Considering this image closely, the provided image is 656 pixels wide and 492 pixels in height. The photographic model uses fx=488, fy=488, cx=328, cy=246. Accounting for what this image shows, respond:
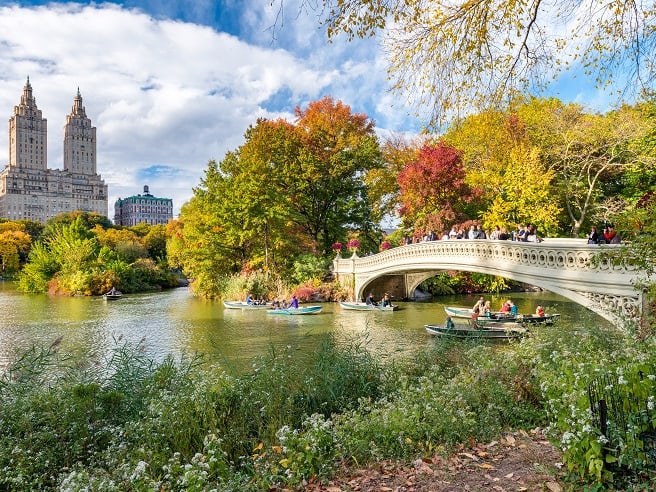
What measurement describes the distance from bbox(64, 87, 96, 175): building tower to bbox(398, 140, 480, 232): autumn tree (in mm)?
131746

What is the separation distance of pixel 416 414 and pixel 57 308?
25.4 metres

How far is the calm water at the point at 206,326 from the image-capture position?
47.1 feet

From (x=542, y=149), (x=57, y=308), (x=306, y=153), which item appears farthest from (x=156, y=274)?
(x=542, y=149)

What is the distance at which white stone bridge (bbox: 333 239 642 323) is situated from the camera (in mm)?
11070

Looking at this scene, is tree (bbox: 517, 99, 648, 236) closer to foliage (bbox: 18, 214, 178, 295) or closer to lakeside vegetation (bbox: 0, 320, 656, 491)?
lakeside vegetation (bbox: 0, 320, 656, 491)

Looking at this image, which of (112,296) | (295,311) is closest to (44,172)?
(112,296)

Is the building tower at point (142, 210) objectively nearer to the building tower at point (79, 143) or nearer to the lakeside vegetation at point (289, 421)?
the building tower at point (79, 143)

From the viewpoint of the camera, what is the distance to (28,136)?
126 m

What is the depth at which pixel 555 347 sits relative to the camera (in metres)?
7.12

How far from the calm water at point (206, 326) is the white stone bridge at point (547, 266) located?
74cm

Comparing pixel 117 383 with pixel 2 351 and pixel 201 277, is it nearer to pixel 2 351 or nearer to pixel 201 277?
pixel 2 351

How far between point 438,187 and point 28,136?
438 ft

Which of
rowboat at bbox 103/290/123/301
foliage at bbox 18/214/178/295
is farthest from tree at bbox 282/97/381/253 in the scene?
foliage at bbox 18/214/178/295

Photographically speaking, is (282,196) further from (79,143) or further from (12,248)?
(79,143)
